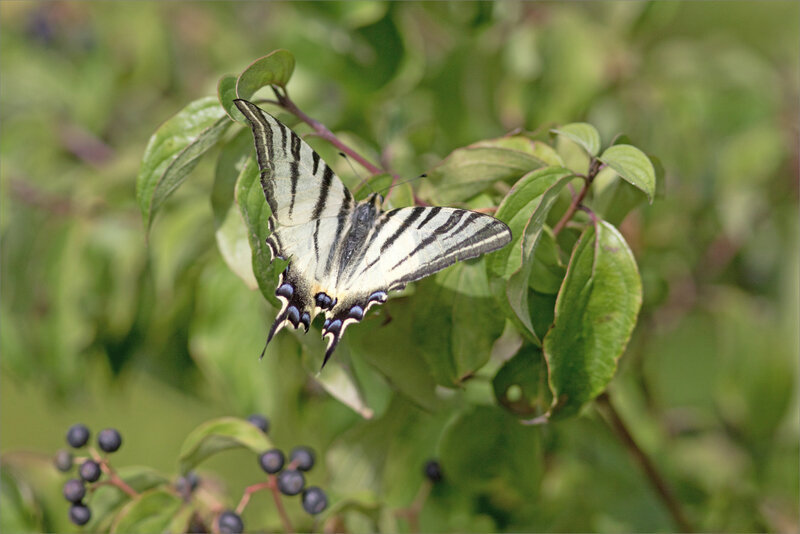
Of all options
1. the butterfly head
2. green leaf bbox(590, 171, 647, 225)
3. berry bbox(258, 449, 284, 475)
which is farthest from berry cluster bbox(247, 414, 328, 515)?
green leaf bbox(590, 171, 647, 225)

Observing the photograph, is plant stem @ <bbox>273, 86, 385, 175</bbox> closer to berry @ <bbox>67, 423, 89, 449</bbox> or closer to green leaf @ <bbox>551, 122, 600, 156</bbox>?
green leaf @ <bbox>551, 122, 600, 156</bbox>

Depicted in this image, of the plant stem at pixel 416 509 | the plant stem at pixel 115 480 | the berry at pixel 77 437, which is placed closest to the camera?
the plant stem at pixel 115 480

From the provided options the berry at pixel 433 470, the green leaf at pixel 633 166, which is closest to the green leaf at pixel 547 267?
the green leaf at pixel 633 166

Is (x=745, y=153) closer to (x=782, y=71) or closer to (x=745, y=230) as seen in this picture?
(x=745, y=230)

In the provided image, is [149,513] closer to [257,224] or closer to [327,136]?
[257,224]

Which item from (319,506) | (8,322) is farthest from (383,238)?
(8,322)

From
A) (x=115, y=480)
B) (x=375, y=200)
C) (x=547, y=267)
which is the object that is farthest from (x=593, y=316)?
(x=115, y=480)

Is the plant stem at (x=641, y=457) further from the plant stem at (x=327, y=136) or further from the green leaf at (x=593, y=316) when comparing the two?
the plant stem at (x=327, y=136)
